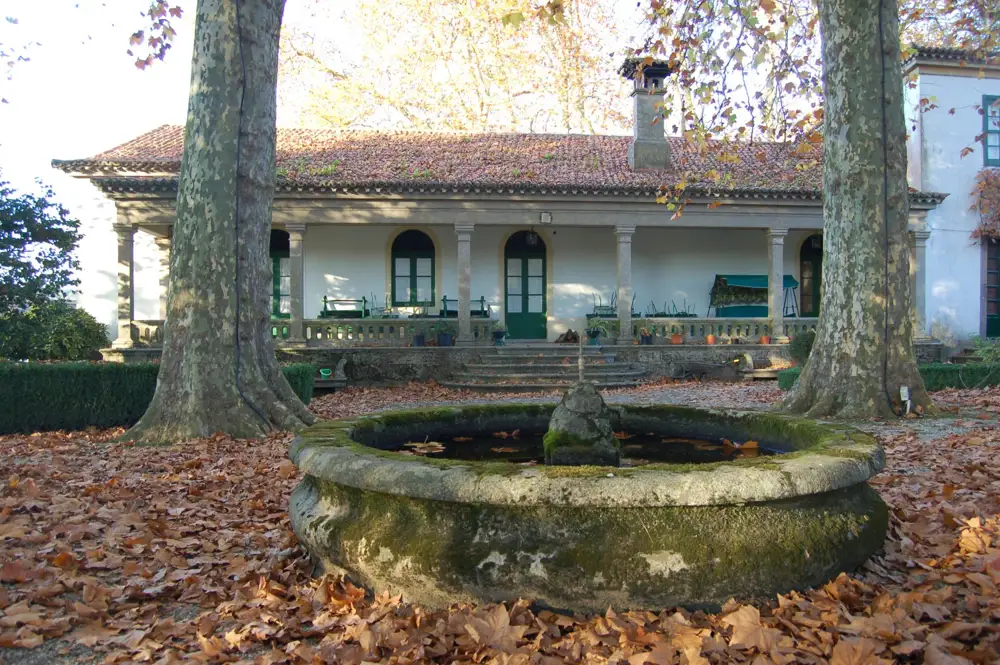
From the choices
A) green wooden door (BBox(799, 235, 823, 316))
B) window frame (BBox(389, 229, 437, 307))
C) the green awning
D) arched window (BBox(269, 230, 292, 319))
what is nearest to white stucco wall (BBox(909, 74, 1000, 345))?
green wooden door (BBox(799, 235, 823, 316))

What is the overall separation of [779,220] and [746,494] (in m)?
15.9

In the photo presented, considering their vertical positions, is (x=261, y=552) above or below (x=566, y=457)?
below

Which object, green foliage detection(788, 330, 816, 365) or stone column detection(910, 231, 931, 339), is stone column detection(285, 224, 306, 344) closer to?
green foliage detection(788, 330, 816, 365)

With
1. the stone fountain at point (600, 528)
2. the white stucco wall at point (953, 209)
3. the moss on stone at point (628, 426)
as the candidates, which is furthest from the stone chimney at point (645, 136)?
the stone fountain at point (600, 528)

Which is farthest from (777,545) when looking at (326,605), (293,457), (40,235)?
(40,235)

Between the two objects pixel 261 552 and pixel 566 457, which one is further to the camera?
pixel 261 552

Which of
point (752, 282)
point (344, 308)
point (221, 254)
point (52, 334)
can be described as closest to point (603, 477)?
point (221, 254)

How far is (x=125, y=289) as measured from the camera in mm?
15312

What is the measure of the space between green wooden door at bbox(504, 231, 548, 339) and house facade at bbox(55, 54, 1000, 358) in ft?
0.13

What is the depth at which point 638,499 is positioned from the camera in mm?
2545

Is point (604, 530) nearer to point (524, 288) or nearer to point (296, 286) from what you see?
point (296, 286)

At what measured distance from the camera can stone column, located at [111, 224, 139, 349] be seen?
15039 mm

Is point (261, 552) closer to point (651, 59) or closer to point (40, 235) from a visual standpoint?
point (651, 59)

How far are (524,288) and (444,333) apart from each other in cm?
386
